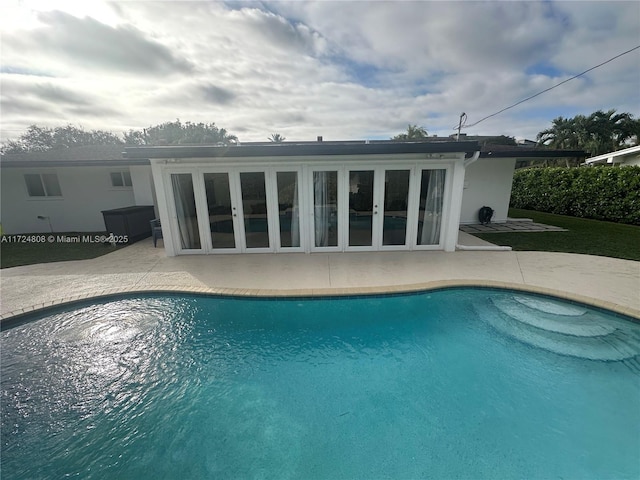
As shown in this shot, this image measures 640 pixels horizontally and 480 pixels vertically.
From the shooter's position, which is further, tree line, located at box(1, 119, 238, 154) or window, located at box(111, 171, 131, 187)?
tree line, located at box(1, 119, 238, 154)

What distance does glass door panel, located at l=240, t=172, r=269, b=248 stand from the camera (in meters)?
7.09

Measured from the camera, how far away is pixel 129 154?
6332 millimetres

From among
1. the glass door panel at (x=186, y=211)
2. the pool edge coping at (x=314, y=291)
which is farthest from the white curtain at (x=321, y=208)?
the glass door panel at (x=186, y=211)

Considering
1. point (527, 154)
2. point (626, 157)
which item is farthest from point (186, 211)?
point (626, 157)

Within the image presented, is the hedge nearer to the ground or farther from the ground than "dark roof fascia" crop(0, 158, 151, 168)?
nearer to the ground

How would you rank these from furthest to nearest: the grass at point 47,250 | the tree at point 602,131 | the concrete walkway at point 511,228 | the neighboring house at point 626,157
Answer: the tree at point 602,131
the neighboring house at point 626,157
the concrete walkway at point 511,228
the grass at point 47,250

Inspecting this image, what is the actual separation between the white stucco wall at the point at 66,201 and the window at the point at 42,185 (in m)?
0.15

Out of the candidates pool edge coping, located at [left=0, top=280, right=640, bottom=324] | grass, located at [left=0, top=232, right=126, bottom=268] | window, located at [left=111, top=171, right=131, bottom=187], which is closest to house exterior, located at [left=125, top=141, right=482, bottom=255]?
pool edge coping, located at [left=0, top=280, right=640, bottom=324]

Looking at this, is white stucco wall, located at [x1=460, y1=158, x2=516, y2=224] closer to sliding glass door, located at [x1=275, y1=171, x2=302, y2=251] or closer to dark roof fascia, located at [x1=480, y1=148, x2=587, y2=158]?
dark roof fascia, located at [x1=480, y1=148, x2=587, y2=158]

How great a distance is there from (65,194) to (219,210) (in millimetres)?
8626

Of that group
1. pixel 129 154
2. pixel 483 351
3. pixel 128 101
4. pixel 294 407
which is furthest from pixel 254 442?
pixel 128 101

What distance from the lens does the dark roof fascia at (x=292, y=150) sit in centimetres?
618

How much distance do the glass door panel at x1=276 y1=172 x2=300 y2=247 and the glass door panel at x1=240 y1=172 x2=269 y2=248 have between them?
0.42 m

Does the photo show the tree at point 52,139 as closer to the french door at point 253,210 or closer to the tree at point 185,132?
the tree at point 185,132
